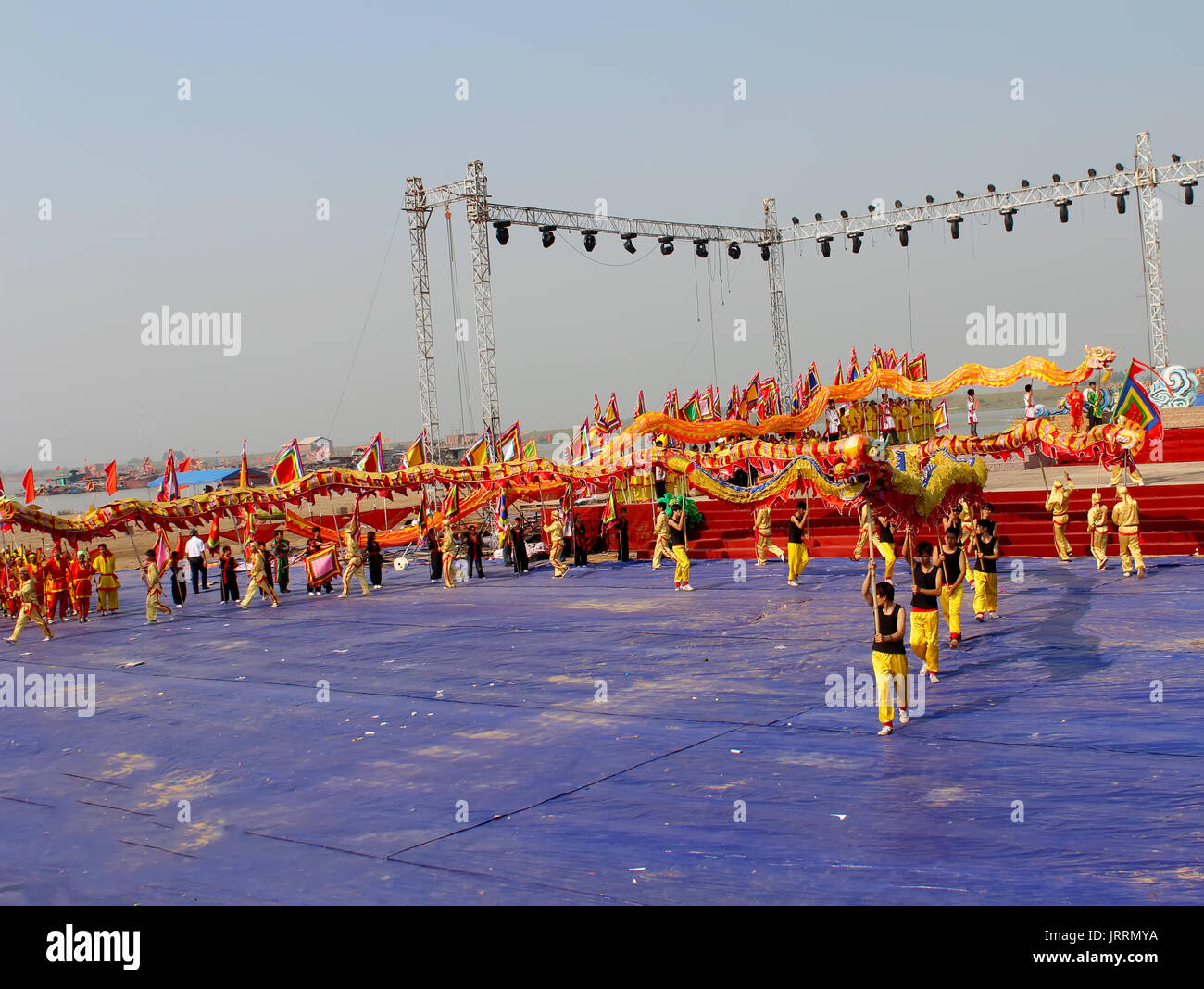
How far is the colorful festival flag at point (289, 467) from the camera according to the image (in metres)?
24.3

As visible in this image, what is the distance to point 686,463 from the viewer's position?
23.3 meters

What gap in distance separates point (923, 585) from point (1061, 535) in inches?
366

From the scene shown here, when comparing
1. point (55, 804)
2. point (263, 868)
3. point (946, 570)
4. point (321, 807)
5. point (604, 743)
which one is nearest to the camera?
point (263, 868)

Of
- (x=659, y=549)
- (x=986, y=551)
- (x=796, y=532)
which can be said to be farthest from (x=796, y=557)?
(x=986, y=551)

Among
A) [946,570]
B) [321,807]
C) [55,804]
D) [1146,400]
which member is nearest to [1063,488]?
[1146,400]

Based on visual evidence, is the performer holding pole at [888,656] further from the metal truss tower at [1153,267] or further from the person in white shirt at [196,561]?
the metal truss tower at [1153,267]

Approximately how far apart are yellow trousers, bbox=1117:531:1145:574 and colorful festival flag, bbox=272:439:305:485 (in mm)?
16789

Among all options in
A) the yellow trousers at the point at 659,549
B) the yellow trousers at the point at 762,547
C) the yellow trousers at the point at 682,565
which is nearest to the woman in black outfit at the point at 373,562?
the yellow trousers at the point at 659,549

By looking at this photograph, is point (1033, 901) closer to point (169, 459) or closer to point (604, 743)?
point (604, 743)

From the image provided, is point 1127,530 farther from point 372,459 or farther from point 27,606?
point 27,606

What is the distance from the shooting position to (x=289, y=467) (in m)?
24.5

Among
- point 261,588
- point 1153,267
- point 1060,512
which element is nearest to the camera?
point 1060,512

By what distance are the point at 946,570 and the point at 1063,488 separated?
7649 mm

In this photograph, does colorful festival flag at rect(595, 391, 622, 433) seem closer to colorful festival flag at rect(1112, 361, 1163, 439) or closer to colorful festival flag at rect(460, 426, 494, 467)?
colorful festival flag at rect(460, 426, 494, 467)
